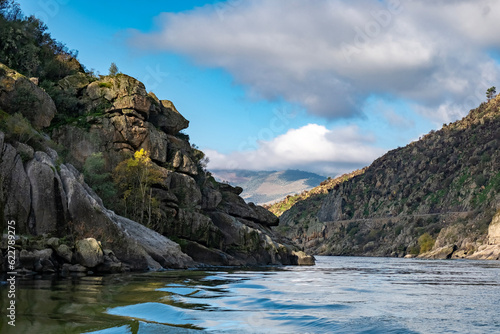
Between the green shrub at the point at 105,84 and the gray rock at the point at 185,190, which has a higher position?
the green shrub at the point at 105,84

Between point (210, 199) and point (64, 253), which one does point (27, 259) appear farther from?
point (210, 199)

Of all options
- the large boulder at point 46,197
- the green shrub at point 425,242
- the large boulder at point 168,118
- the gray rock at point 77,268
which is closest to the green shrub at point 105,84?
the large boulder at point 168,118

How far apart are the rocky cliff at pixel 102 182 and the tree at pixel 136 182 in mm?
554

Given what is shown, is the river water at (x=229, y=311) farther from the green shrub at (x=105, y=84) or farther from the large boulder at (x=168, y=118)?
the large boulder at (x=168, y=118)

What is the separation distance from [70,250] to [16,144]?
32.6 ft

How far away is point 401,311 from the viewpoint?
1864 centimetres

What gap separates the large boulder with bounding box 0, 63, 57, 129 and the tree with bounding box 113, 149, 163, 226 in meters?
11.2

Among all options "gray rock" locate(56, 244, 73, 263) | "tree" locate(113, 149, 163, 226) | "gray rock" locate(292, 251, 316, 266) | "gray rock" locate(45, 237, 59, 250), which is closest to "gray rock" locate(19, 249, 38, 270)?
"gray rock" locate(45, 237, 59, 250)

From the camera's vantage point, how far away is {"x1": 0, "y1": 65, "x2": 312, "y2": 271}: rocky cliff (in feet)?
119

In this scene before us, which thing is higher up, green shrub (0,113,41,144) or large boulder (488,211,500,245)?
green shrub (0,113,41,144)

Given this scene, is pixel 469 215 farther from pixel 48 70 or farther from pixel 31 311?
pixel 31 311

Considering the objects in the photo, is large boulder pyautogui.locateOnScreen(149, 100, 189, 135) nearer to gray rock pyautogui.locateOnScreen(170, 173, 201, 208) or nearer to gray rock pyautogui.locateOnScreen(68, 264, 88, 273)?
gray rock pyautogui.locateOnScreen(170, 173, 201, 208)

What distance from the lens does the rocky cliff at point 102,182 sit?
119 ft

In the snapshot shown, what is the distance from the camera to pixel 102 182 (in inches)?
2363
